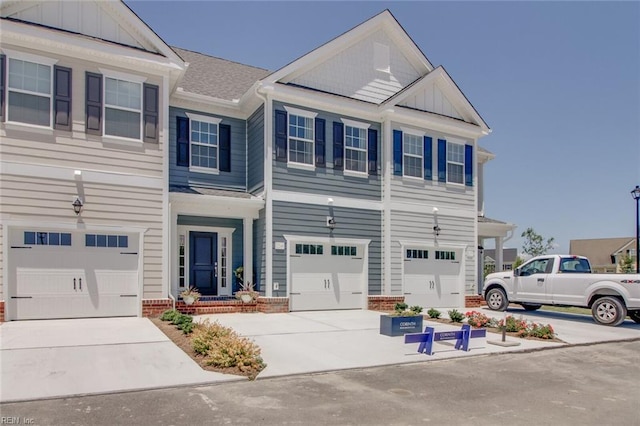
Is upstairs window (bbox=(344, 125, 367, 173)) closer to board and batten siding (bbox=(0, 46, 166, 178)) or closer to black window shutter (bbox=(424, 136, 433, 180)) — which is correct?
black window shutter (bbox=(424, 136, 433, 180))

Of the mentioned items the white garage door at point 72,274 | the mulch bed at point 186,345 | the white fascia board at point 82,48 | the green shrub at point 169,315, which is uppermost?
the white fascia board at point 82,48

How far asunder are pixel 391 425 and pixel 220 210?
1061cm

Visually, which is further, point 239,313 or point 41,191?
point 239,313

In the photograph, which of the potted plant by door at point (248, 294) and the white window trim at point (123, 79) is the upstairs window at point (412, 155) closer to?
the potted plant by door at point (248, 294)

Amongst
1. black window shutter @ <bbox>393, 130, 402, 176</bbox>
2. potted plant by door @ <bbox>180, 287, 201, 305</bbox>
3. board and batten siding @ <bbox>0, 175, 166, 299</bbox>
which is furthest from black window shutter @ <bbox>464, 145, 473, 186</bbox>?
board and batten siding @ <bbox>0, 175, 166, 299</bbox>

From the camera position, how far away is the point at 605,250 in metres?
56.5

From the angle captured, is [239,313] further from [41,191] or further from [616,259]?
[616,259]

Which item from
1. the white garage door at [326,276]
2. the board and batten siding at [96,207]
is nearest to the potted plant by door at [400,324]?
the white garage door at [326,276]

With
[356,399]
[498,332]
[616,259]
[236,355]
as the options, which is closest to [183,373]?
[236,355]

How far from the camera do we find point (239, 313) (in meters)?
13.8

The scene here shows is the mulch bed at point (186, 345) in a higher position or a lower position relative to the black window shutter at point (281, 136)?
lower

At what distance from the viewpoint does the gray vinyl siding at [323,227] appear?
14422 millimetres

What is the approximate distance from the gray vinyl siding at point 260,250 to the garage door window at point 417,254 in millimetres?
5348

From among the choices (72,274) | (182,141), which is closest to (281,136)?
(182,141)
